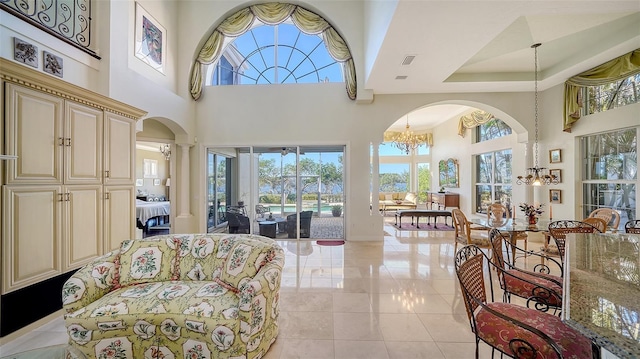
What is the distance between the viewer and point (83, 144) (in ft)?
9.13

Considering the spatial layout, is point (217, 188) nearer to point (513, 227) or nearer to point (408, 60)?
point (408, 60)

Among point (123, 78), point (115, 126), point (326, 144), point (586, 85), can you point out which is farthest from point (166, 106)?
point (586, 85)

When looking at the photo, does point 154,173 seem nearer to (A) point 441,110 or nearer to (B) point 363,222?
(B) point 363,222

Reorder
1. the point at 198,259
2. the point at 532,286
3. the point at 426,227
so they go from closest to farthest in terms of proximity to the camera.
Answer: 1. the point at 532,286
2. the point at 198,259
3. the point at 426,227

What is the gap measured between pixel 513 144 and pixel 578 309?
21.6 ft

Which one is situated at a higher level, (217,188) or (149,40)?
(149,40)

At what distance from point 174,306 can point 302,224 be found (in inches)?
163

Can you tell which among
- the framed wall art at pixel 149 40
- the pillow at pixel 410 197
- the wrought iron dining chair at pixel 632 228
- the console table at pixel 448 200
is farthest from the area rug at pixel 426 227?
the framed wall art at pixel 149 40

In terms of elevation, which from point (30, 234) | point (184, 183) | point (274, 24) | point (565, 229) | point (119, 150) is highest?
point (274, 24)

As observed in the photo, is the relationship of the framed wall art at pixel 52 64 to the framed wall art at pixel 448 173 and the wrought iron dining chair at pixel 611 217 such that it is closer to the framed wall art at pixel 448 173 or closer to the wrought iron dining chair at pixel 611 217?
the wrought iron dining chair at pixel 611 217

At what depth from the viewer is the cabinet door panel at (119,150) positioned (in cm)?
306

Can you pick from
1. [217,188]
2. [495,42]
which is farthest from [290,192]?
[495,42]

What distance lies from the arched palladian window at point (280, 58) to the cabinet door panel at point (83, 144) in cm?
347

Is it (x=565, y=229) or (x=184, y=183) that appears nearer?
(x=565, y=229)
